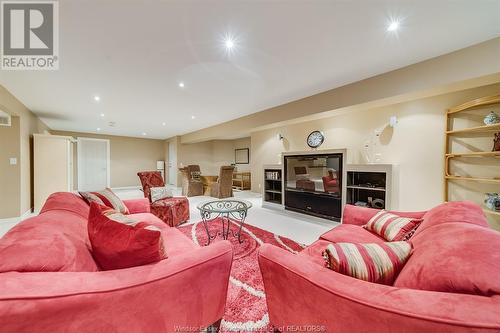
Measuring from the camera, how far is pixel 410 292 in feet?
2.26

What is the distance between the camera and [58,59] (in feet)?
7.86

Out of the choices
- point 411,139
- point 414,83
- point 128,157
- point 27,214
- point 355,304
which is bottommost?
point 27,214

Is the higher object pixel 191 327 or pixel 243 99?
pixel 243 99

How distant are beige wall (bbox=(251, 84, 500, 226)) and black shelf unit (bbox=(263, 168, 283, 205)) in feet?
4.88

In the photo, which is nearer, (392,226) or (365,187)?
(392,226)

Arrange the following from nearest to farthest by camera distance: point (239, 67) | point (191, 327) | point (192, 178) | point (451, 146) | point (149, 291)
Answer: point (149, 291) → point (191, 327) → point (239, 67) → point (451, 146) → point (192, 178)

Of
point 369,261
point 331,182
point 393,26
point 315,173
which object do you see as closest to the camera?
point 369,261

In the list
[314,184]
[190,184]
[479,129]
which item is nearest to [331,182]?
[314,184]

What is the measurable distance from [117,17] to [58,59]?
4.52 feet

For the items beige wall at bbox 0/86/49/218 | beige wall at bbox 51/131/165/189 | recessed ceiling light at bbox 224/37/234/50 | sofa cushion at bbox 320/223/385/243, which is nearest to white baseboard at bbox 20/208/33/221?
beige wall at bbox 0/86/49/218

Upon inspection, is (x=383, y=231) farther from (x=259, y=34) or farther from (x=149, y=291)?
(x=259, y=34)

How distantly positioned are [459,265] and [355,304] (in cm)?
41

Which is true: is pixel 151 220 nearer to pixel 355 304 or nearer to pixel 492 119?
pixel 355 304

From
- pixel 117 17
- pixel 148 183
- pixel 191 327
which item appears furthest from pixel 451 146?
pixel 148 183
